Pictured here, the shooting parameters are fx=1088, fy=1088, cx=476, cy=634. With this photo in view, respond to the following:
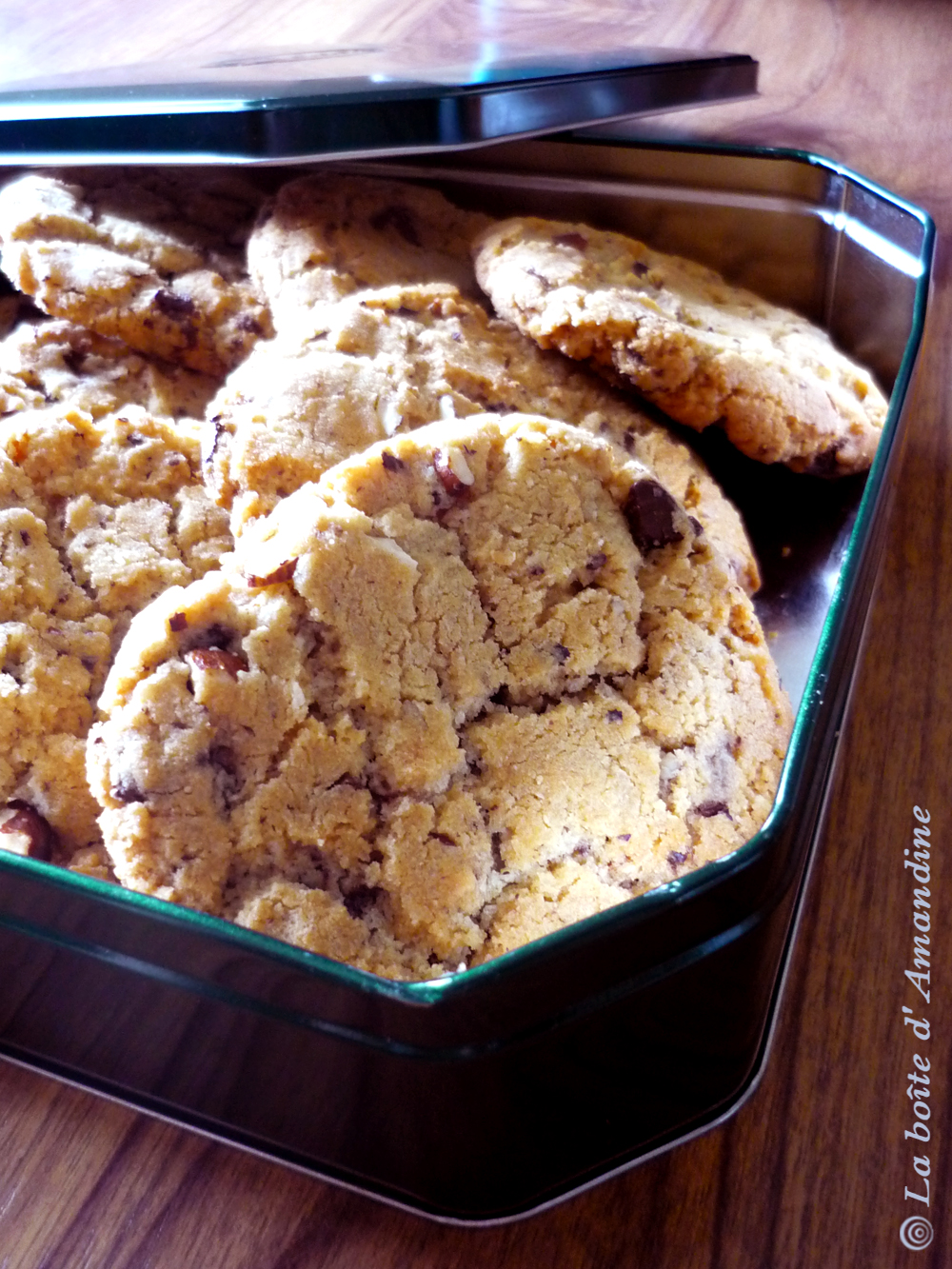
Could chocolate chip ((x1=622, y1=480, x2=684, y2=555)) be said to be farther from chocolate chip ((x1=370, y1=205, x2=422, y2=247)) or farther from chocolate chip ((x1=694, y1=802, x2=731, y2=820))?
chocolate chip ((x1=370, y1=205, x2=422, y2=247))

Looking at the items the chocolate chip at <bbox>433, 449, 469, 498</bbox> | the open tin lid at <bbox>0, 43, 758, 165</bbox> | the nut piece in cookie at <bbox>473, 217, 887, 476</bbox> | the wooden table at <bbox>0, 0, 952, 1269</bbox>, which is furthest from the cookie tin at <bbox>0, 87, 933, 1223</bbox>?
the open tin lid at <bbox>0, 43, 758, 165</bbox>

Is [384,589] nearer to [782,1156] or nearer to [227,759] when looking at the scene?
[227,759]

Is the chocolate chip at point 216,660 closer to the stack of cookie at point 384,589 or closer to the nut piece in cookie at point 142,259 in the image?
the stack of cookie at point 384,589

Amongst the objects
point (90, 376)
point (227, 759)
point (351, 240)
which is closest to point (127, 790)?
point (227, 759)

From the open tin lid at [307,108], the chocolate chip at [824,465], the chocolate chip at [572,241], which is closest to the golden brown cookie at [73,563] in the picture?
the open tin lid at [307,108]

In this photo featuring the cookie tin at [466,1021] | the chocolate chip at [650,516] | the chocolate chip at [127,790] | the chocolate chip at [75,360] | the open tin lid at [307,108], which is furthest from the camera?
the chocolate chip at [75,360]
